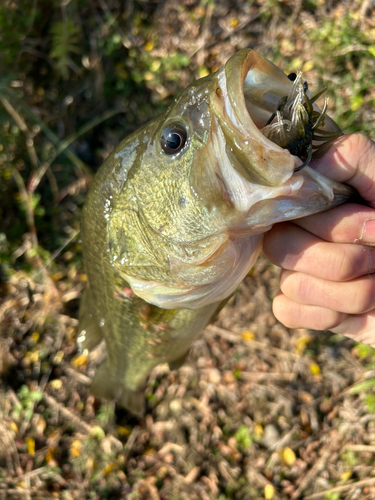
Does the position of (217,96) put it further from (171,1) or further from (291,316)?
(171,1)

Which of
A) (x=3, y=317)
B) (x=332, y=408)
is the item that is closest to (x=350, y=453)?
(x=332, y=408)

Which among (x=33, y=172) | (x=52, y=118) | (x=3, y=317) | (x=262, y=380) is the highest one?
(x=52, y=118)

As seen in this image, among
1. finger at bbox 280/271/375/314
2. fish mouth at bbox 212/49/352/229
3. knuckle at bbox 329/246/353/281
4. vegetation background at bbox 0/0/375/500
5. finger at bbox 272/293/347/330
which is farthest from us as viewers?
vegetation background at bbox 0/0/375/500

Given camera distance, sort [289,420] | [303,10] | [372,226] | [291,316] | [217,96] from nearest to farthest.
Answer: [217,96] < [372,226] < [291,316] < [289,420] < [303,10]

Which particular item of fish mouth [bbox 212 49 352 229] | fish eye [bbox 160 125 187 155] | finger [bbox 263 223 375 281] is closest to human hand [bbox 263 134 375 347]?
finger [bbox 263 223 375 281]

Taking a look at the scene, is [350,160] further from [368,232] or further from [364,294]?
[364,294]

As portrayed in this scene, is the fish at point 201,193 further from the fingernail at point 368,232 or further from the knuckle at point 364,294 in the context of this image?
the knuckle at point 364,294

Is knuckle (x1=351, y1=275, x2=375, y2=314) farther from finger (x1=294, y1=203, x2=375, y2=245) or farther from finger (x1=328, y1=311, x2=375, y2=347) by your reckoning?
finger (x1=328, y1=311, x2=375, y2=347)
